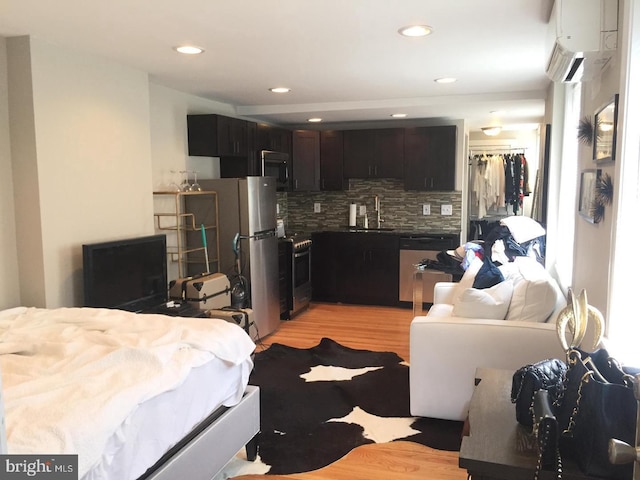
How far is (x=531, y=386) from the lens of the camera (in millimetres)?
1680

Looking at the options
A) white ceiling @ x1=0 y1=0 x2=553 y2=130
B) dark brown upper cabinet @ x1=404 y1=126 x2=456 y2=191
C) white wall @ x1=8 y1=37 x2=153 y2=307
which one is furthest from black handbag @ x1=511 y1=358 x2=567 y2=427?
dark brown upper cabinet @ x1=404 y1=126 x2=456 y2=191

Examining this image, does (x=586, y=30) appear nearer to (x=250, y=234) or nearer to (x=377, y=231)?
(x=250, y=234)

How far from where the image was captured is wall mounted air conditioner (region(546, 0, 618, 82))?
211 centimetres

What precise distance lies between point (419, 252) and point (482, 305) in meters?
3.18

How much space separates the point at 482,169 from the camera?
27.4 ft

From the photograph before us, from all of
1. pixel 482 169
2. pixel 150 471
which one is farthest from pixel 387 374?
pixel 482 169

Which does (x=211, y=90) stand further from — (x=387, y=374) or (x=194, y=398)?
(x=194, y=398)

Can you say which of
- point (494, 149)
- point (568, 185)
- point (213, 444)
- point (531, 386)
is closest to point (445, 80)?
point (568, 185)

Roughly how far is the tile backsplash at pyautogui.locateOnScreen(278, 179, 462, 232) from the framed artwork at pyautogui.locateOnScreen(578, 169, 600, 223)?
3.99m

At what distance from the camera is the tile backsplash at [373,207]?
6816mm

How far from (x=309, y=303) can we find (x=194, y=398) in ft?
14.3

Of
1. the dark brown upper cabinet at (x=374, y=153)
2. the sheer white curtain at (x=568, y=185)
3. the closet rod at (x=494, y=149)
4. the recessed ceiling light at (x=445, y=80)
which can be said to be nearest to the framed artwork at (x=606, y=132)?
the sheer white curtain at (x=568, y=185)

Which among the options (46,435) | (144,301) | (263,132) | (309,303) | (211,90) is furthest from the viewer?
(309,303)

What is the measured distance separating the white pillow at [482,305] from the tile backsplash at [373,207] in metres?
3.65
